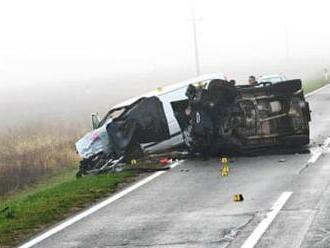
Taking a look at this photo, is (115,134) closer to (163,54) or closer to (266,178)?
(266,178)

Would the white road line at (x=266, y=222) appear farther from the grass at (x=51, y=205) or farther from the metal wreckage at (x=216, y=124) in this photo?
the metal wreckage at (x=216, y=124)

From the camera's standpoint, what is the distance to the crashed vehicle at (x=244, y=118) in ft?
49.8

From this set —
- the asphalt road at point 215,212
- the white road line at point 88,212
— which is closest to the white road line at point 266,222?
the asphalt road at point 215,212

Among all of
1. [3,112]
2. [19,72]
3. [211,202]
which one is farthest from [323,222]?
[19,72]

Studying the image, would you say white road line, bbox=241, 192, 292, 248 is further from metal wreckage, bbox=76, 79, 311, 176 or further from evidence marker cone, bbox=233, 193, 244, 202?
metal wreckage, bbox=76, 79, 311, 176

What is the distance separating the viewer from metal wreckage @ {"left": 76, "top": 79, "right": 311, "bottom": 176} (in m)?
15.2

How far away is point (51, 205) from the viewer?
11.1 m

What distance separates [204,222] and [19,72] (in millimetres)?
120953

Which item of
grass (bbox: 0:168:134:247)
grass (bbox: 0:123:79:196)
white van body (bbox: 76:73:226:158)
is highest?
white van body (bbox: 76:73:226:158)

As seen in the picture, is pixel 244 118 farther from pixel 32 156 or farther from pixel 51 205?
pixel 32 156

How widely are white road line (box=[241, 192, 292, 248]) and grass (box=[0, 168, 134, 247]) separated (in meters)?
3.07

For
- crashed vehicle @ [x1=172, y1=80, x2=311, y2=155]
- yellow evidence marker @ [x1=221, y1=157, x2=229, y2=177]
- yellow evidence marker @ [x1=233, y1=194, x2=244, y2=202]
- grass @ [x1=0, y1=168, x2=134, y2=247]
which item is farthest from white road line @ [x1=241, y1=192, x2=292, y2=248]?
crashed vehicle @ [x1=172, y1=80, x2=311, y2=155]

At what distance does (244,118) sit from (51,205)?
5.76m

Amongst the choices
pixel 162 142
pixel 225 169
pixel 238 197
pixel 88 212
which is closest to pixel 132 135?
pixel 162 142
